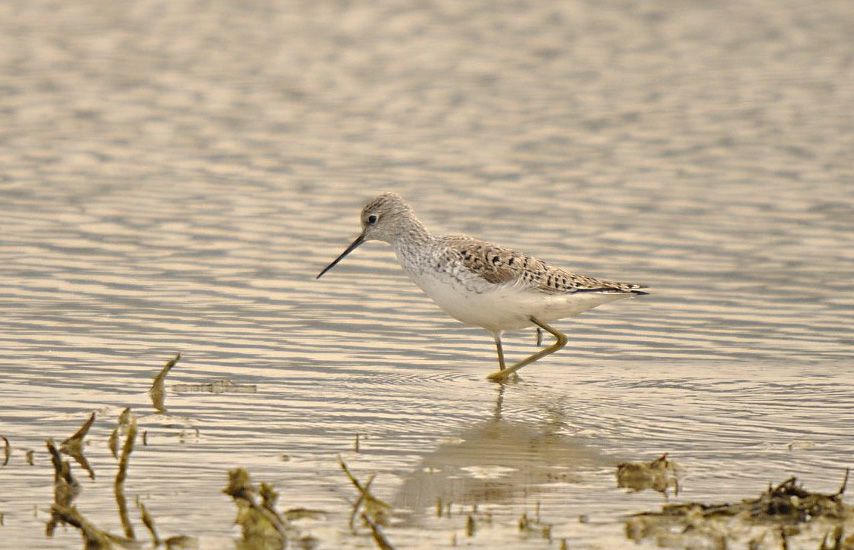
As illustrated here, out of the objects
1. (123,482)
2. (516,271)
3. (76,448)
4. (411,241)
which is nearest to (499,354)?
(516,271)

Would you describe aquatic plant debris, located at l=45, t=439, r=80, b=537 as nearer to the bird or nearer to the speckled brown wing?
the bird

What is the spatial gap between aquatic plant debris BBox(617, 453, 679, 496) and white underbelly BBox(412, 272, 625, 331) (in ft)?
9.28

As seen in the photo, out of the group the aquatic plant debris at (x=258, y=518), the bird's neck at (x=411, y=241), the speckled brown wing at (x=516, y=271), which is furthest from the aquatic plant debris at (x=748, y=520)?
the bird's neck at (x=411, y=241)

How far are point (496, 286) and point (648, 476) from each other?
3.02 m

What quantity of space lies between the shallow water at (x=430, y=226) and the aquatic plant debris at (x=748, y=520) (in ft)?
0.83

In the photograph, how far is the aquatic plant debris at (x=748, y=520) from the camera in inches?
277

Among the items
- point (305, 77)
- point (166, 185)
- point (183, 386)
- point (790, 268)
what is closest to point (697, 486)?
point (183, 386)

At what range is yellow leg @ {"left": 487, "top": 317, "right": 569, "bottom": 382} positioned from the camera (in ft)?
35.7

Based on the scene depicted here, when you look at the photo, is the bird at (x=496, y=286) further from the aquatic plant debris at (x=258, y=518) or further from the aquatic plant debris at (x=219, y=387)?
the aquatic plant debris at (x=258, y=518)

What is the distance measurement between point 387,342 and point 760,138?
9.07m

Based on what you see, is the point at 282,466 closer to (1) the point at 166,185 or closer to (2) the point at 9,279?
(2) the point at 9,279

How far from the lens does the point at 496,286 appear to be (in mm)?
10836

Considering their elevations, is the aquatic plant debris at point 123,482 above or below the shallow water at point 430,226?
below

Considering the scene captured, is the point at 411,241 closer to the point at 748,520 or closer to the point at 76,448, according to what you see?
the point at 76,448
